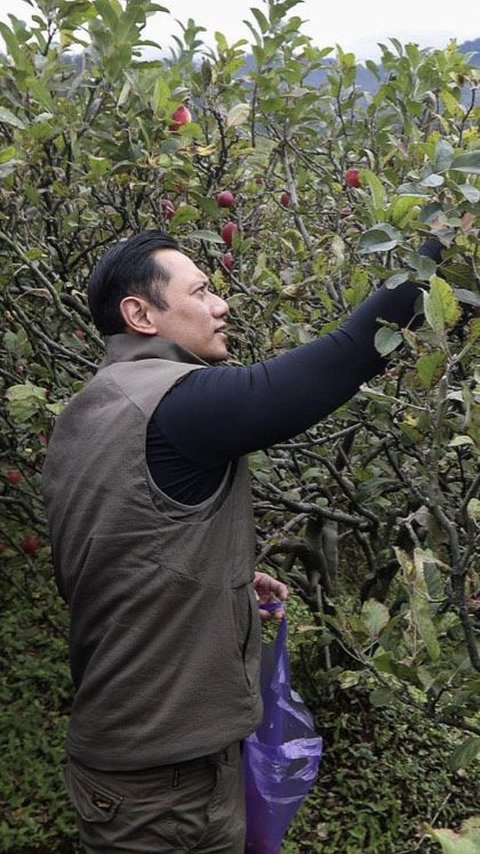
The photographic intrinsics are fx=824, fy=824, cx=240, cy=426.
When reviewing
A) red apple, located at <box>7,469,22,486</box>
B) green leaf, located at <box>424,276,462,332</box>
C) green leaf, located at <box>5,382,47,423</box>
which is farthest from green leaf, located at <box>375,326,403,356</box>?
red apple, located at <box>7,469,22,486</box>

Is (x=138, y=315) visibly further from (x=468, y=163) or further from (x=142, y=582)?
(x=468, y=163)

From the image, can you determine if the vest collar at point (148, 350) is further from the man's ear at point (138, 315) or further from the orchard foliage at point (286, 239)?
the orchard foliage at point (286, 239)

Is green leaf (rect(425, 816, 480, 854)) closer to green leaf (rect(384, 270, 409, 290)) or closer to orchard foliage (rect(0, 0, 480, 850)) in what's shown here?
orchard foliage (rect(0, 0, 480, 850))

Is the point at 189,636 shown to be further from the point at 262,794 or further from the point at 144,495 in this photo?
the point at 262,794

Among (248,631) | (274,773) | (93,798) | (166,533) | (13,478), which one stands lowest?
(13,478)

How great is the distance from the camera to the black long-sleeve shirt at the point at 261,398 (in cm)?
135

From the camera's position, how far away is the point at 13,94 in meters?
2.51

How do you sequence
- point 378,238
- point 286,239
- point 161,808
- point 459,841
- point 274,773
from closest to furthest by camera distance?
1. point 459,841
2. point 378,238
3. point 161,808
4. point 274,773
5. point 286,239

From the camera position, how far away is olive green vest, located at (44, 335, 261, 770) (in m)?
1.46

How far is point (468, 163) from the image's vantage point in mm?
1302

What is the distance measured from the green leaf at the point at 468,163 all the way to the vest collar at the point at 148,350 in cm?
58

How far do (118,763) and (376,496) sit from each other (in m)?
1.39

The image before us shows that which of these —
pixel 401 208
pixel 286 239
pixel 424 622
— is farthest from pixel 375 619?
pixel 286 239

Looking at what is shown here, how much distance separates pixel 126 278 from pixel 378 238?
505 millimetres
